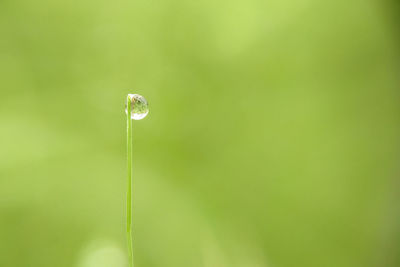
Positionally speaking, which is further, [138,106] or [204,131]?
[204,131]

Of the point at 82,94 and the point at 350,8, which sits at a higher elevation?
the point at 350,8

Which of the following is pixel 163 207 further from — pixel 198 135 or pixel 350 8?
pixel 350 8

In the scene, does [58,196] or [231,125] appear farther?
[231,125]

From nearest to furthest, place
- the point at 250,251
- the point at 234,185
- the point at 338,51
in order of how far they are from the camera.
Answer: the point at 250,251, the point at 234,185, the point at 338,51

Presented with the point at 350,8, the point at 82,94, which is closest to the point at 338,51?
the point at 350,8

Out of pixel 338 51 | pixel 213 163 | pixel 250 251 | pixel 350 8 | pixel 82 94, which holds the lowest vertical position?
pixel 250 251

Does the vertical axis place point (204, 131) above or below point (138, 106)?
below

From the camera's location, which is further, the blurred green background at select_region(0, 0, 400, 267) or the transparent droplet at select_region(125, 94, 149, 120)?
the blurred green background at select_region(0, 0, 400, 267)

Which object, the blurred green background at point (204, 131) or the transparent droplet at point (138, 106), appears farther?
the blurred green background at point (204, 131)
